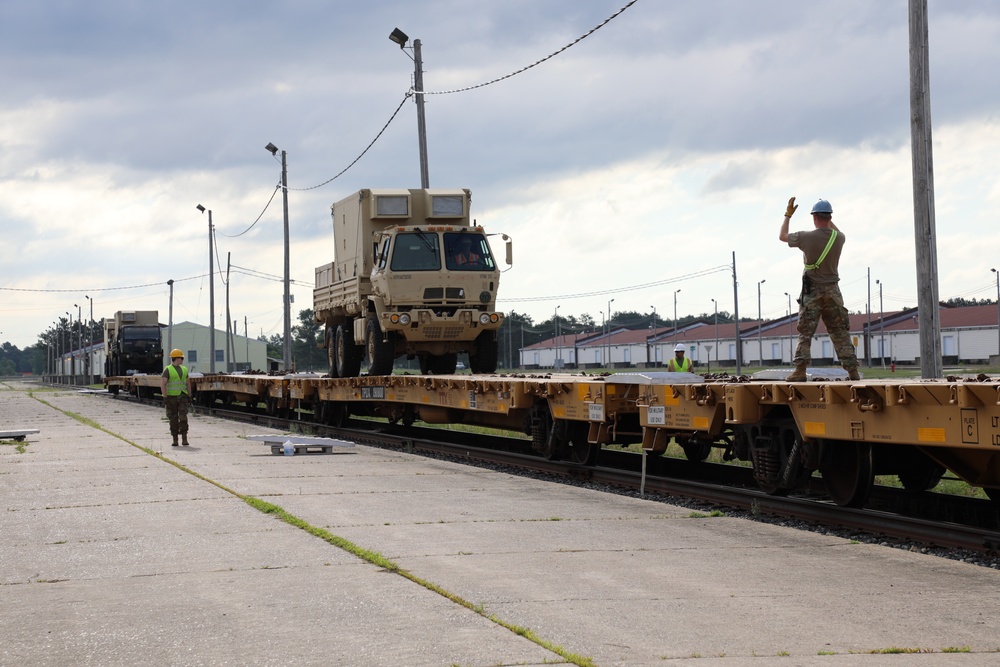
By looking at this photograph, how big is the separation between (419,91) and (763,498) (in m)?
21.1

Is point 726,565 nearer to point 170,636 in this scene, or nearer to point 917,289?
point 170,636

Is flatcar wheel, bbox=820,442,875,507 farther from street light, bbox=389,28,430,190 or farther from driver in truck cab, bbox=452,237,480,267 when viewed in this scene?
street light, bbox=389,28,430,190

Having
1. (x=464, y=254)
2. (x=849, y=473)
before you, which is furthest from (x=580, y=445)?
(x=464, y=254)

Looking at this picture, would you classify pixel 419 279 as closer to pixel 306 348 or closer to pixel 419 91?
pixel 419 91

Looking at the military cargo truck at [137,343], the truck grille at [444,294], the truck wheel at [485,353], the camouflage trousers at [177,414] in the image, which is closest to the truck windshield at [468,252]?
the truck grille at [444,294]

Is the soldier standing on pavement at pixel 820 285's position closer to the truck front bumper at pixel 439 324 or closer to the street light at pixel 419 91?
the truck front bumper at pixel 439 324

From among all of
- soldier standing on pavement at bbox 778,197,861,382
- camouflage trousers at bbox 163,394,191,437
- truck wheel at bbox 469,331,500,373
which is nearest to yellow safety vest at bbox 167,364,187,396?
camouflage trousers at bbox 163,394,191,437

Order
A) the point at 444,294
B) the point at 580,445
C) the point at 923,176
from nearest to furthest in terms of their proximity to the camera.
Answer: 1. the point at 923,176
2. the point at 580,445
3. the point at 444,294

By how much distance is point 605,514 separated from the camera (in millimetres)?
10203

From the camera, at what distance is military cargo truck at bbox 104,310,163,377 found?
184 ft

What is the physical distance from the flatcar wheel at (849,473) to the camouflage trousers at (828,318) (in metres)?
0.87

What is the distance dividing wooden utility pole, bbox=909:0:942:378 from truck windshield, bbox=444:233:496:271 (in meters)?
8.13

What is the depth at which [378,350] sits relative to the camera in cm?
1941

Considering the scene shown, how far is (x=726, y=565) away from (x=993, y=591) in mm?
1594
